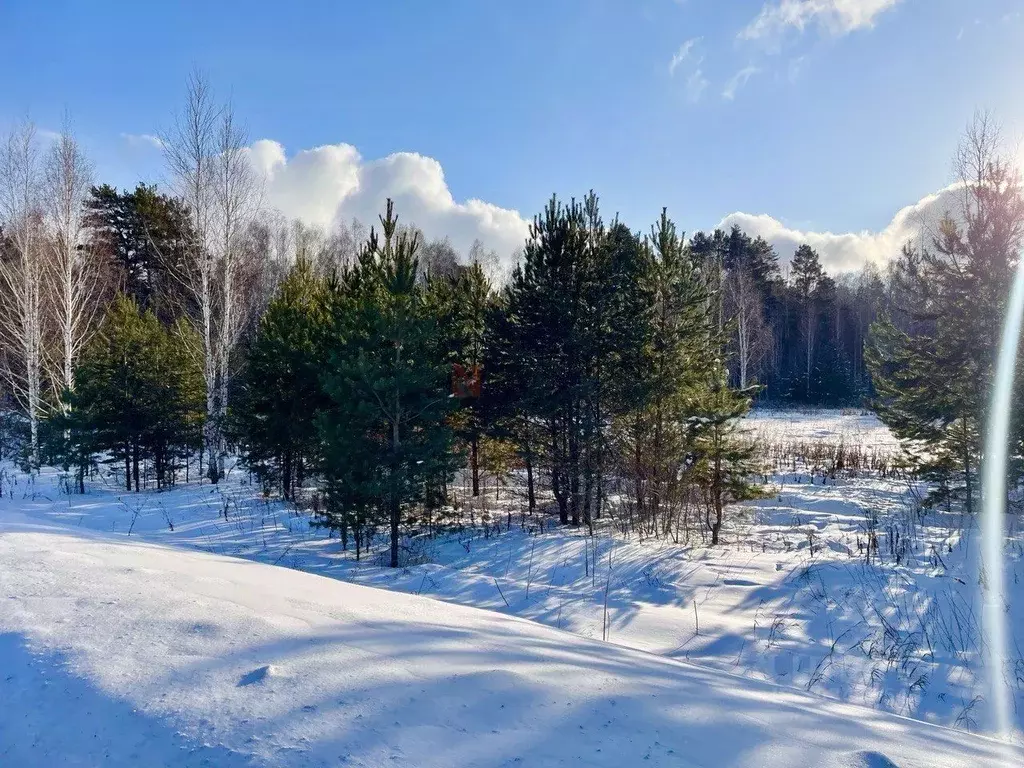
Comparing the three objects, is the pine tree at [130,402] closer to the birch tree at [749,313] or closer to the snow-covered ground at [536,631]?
the snow-covered ground at [536,631]

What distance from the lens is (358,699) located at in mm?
2793

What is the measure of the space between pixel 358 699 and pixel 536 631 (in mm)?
2165

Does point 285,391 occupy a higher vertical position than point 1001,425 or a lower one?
higher

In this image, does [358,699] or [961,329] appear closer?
[358,699]

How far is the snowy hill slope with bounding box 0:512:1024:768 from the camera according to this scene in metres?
2.48

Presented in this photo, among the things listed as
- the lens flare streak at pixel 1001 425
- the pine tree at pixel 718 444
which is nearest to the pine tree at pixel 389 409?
the pine tree at pixel 718 444

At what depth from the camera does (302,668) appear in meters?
3.08

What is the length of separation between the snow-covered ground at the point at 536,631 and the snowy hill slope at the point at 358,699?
2cm

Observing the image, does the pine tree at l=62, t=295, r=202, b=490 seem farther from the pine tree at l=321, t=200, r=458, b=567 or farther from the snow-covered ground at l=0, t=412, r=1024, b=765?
the pine tree at l=321, t=200, r=458, b=567

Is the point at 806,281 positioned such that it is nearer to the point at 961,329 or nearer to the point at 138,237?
the point at 961,329

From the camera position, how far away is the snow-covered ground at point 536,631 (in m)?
2.65

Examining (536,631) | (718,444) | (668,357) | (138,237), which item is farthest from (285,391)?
(138,237)

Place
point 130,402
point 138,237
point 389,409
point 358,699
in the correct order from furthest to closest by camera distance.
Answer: point 138,237 → point 130,402 → point 389,409 → point 358,699

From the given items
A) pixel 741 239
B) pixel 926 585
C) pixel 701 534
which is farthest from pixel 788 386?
pixel 926 585
